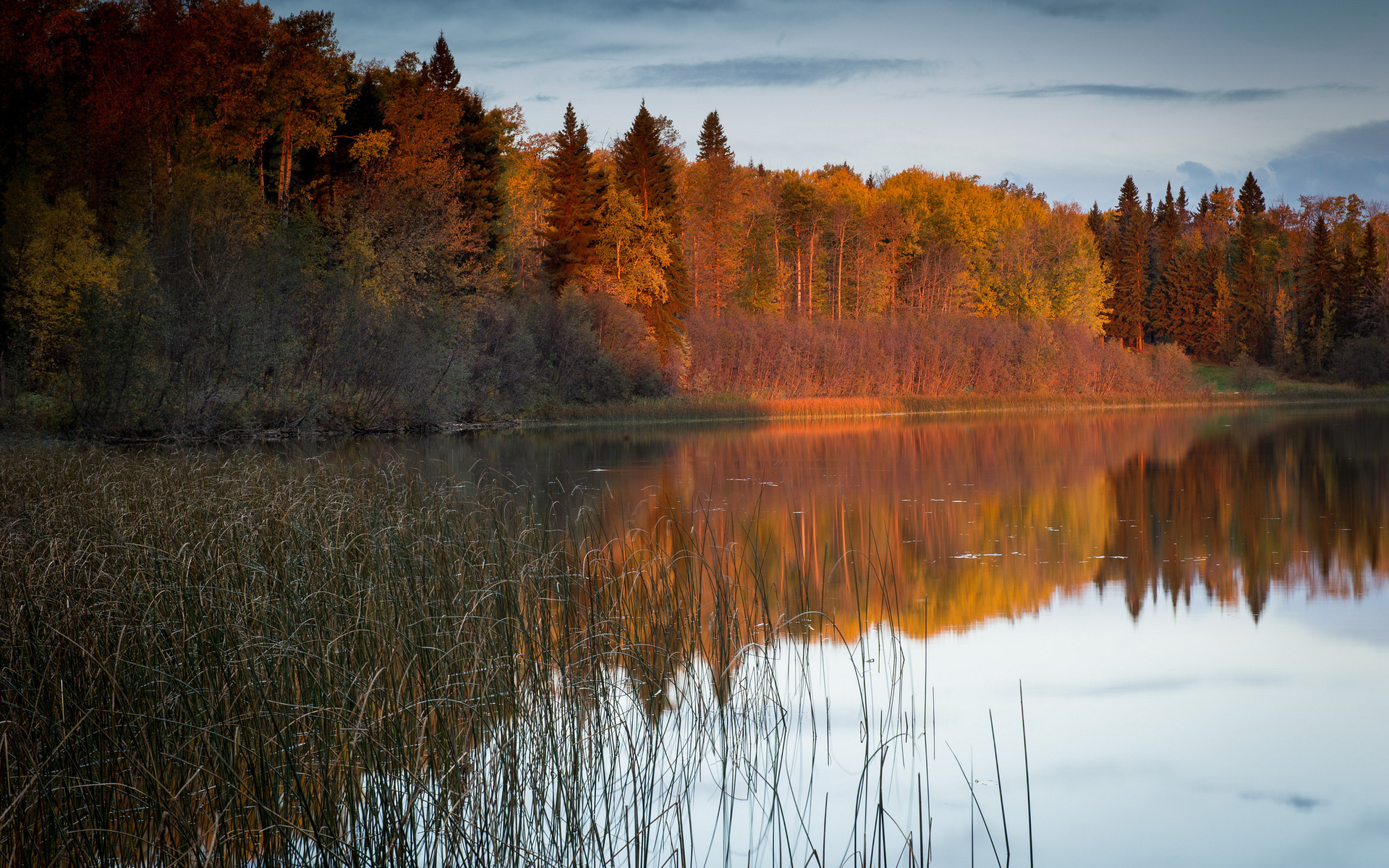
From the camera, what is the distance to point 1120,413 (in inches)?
1620

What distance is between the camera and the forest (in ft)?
75.2

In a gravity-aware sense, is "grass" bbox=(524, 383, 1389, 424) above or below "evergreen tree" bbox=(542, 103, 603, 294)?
below

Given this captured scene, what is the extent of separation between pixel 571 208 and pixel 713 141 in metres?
15.6

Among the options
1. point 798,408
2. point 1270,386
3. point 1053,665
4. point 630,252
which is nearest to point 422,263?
point 630,252

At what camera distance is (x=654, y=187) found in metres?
40.5

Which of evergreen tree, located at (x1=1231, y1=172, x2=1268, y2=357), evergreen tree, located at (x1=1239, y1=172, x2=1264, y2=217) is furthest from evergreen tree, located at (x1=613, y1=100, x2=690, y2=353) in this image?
evergreen tree, located at (x1=1239, y1=172, x2=1264, y2=217)

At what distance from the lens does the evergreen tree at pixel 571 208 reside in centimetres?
3775

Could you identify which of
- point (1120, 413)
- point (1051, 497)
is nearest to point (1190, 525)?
point (1051, 497)

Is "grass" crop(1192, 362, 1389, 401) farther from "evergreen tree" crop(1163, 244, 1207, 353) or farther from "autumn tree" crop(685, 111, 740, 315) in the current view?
"autumn tree" crop(685, 111, 740, 315)

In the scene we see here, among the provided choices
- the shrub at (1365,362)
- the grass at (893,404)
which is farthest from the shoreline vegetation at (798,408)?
the shrub at (1365,362)

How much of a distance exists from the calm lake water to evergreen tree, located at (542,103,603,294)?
2254 cm

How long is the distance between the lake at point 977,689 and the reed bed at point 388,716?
0.13 ft

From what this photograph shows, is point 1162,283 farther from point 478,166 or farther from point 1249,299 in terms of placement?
point 478,166

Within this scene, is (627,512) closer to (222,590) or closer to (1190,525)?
(1190,525)
